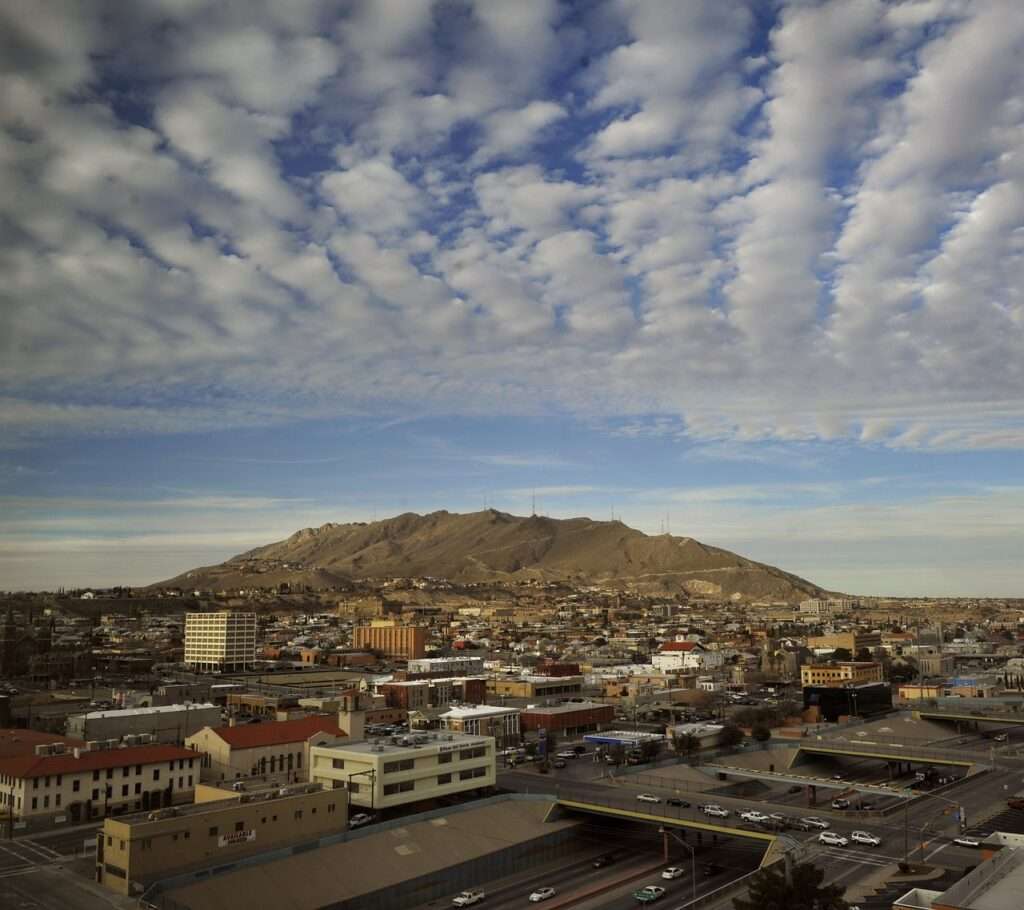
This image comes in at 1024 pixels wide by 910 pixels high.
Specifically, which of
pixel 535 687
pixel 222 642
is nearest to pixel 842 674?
pixel 535 687

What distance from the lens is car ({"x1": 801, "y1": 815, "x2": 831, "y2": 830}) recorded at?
31.6 metres

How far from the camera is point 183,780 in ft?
124

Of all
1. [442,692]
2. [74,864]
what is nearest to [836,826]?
[74,864]

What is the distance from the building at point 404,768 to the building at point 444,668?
43.1 m

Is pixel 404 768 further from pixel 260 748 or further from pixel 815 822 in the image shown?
pixel 815 822

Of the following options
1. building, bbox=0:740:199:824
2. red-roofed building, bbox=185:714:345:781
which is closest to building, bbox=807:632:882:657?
red-roofed building, bbox=185:714:345:781

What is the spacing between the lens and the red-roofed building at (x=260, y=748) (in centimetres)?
3956

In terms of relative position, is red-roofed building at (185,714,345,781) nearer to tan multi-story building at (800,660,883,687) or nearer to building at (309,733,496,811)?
building at (309,733,496,811)

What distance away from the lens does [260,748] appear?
40750mm

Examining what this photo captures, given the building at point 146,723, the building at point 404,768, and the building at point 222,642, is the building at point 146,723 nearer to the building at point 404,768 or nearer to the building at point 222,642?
the building at point 404,768

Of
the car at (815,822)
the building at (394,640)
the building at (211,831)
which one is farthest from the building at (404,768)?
the building at (394,640)

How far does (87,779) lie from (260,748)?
24.4 feet

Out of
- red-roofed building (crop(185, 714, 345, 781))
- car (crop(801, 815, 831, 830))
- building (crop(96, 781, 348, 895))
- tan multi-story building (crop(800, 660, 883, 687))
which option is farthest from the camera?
tan multi-story building (crop(800, 660, 883, 687))

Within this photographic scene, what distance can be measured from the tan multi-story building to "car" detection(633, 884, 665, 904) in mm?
56647
